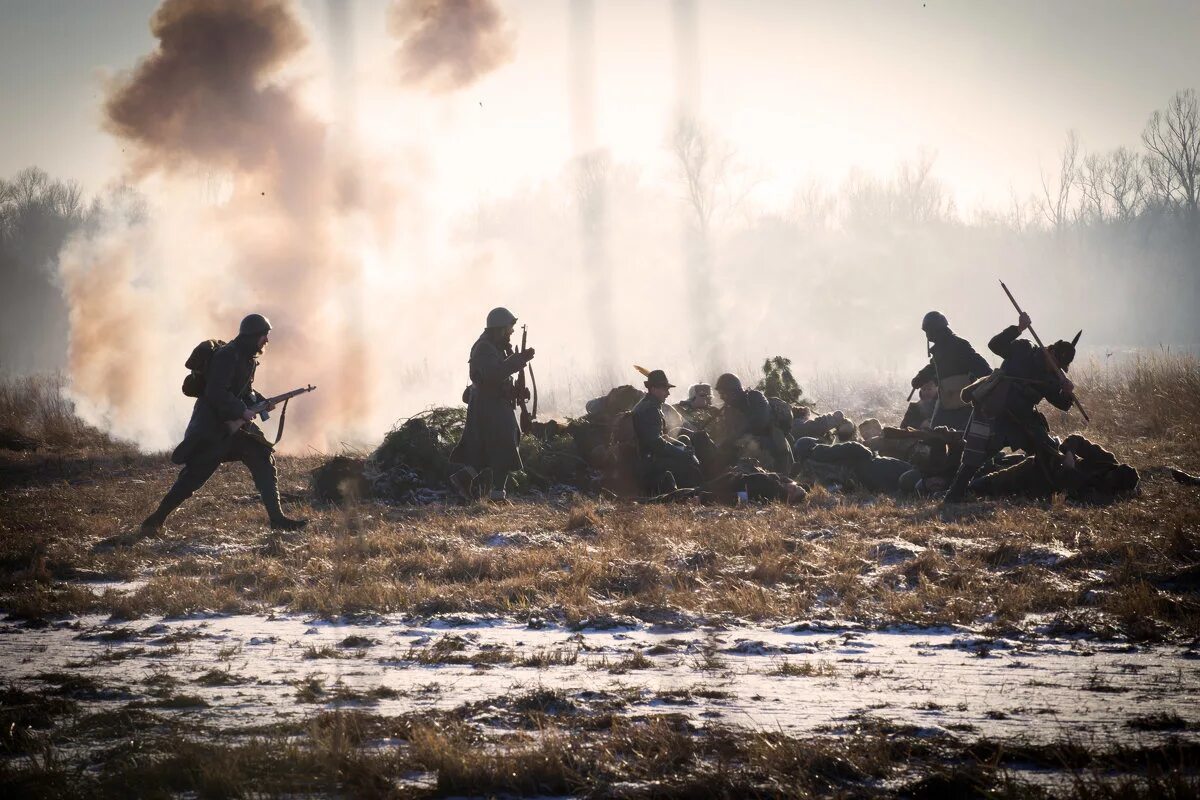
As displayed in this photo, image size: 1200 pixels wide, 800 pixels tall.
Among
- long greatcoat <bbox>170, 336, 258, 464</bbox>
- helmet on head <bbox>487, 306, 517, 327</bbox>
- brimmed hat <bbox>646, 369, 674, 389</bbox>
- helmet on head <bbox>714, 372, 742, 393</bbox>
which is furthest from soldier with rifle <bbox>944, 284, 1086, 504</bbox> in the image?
long greatcoat <bbox>170, 336, 258, 464</bbox>

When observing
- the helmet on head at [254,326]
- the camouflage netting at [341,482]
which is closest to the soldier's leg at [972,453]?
the camouflage netting at [341,482]

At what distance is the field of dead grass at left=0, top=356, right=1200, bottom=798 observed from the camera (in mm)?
3537

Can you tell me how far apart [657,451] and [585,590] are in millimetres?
5590

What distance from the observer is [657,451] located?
40.9 ft

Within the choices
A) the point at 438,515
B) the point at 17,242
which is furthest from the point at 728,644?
the point at 17,242

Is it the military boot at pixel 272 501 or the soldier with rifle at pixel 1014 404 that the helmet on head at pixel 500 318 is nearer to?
the military boot at pixel 272 501

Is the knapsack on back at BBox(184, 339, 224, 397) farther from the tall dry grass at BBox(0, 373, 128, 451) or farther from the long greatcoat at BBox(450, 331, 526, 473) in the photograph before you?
the tall dry grass at BBox(0, 373, 128, 451)

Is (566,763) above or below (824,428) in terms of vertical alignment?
A: below

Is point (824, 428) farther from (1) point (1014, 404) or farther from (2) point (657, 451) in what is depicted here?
(1) point (1014, 404)

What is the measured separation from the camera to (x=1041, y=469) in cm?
1066

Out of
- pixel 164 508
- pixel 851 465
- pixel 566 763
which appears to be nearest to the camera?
pixel 566 763

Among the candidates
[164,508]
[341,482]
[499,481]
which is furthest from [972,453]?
[164,508]

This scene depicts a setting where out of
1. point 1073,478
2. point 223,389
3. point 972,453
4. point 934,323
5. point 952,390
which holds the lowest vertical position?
point 1073,478

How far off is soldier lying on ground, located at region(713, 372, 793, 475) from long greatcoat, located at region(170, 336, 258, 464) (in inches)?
238
